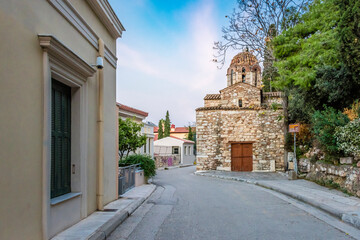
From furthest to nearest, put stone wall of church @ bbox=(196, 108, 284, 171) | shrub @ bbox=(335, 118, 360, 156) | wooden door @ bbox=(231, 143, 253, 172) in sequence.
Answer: wooden door @ bbox=(231, 143, 253, 172) < stone wall of church @ bbox=(196, 108, 284, 171) < shrub @ bbox=(335, 118, 360, 156)

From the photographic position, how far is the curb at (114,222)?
4.87 metres

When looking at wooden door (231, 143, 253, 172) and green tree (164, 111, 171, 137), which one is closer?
wooden door (231, 143, 253, 172)

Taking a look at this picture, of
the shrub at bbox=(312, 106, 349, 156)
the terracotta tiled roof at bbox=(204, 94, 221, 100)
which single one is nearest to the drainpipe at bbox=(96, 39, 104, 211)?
the shrub at bbox=(312, 106, 349, 156)

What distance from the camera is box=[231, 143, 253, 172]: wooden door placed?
2157 centimetres

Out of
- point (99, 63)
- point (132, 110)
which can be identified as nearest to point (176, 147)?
point (132, 110)

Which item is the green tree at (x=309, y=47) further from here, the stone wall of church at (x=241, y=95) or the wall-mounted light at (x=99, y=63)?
the wall-mounted light at (x=99, y=63)

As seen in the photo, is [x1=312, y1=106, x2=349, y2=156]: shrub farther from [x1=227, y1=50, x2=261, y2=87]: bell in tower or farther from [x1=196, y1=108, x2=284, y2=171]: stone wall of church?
[x1=227, y1=50, x2=261, y2=87]: bell in tower

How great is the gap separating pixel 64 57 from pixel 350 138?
28.1 feet

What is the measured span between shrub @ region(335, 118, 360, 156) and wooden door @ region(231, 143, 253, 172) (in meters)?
11.9

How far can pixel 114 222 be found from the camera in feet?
18.8

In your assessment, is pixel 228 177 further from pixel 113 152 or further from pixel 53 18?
pixel 53 18

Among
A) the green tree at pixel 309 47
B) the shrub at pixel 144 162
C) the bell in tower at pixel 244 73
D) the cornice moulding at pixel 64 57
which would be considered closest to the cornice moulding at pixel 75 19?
the cornice moulding at pixel 64 57

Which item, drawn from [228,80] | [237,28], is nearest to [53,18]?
[237,28]

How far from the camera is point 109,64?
8023 mm
